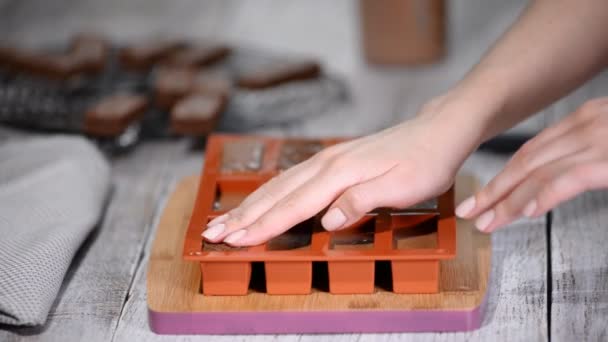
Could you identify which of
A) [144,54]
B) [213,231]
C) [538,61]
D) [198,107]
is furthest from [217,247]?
[144,54]

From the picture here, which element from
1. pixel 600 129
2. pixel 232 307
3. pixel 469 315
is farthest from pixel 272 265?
pixel 600 129

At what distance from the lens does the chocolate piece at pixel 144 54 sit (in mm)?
1379

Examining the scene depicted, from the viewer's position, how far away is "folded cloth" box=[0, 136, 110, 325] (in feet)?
2.54

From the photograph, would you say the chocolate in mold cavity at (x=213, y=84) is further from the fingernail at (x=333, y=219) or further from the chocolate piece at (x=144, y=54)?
the fingernail at (x=333, y=219)

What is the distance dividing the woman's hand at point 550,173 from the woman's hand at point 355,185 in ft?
0.16

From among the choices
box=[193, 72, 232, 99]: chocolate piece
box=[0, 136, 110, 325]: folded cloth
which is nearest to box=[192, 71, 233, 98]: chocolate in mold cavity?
box=[193, 72, 232, 99]: chocolate piece

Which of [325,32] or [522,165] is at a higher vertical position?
[522,165]

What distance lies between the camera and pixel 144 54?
1.38 m

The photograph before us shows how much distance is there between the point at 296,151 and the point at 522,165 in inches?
10.9

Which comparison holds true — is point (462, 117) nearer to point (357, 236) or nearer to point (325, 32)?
point (357, 236)

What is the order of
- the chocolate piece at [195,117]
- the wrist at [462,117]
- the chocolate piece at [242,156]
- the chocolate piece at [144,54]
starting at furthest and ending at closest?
the chocolate piece at [144,54]
the chocolate piece at [195,117]
the chocolate piece at [242,156]
the wrist at [462,117]

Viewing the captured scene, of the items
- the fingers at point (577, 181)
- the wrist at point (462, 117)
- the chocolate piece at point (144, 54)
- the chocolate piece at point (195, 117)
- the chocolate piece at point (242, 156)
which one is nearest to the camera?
the fingers at point (577, 181)

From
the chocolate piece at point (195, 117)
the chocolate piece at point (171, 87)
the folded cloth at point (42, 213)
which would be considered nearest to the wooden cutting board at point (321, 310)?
the folded cloth at point (42, 213)

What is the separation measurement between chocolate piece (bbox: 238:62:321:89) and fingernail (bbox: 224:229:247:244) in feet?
1.89
